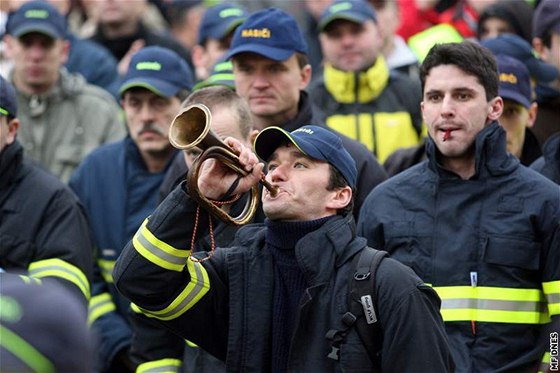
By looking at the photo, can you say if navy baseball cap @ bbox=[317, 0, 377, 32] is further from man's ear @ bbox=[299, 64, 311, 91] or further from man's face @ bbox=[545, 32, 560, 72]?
man's ear @ bbox=[299, 64, 311, 91]

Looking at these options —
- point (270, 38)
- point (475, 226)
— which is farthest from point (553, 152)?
point (270, 38)

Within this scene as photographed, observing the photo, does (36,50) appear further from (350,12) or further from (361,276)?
(361,276)

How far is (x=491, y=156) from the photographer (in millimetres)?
6281

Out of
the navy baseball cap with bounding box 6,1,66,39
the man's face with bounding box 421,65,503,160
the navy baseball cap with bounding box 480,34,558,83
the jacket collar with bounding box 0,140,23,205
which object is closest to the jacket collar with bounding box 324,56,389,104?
the navy baseball cap with bounding box 480,34,558,83

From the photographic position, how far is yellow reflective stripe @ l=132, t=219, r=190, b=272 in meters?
5.22

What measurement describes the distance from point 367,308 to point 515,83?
3.04 meters

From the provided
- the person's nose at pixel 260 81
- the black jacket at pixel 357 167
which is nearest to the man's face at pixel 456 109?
the black jacket at pixel 357 167

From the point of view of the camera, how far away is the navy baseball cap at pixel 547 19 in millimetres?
8906

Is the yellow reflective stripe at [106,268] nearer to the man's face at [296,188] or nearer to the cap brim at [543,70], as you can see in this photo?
the man's face at [296,188]

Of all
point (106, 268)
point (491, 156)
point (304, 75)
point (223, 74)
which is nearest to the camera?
point (491, 156)

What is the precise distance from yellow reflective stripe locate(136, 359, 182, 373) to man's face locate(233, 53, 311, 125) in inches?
59.8

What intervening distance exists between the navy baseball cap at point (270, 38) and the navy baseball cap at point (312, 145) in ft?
6.46

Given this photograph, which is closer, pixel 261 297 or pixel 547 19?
pixel 261 297

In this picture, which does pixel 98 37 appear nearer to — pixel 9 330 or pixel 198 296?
pixel 198 296
